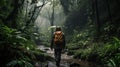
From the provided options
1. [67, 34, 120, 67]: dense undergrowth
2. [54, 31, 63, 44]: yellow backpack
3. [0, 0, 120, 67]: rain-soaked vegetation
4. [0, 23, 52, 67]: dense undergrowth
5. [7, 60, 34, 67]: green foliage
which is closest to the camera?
[7, 60, 34, 67]: green foliage

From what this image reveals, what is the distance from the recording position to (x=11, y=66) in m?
6.86

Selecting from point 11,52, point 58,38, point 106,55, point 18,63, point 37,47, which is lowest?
point 37,47

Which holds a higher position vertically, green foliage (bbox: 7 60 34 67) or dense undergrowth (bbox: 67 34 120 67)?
green foliage (bbox: 7 60 34 67)

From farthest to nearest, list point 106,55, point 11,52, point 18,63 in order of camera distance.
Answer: point 106,55, point 11,52, point 18,63

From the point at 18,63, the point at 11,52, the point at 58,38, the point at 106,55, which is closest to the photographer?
the point at 18,63

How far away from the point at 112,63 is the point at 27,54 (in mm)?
3346

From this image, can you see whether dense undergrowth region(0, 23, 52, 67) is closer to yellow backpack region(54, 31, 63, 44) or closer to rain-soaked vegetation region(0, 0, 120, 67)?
rain-soaked vegetation region(0, 0, 120, 67)

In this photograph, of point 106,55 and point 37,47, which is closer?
point 106,55

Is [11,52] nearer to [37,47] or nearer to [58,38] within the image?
[58,38]

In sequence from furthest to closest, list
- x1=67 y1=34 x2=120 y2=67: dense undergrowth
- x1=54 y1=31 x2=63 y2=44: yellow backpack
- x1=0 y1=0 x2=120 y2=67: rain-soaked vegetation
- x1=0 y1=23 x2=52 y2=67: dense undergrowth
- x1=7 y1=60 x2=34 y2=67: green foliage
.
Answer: x1=54 y1=31 x2=63 y2=44: yellow backpack < x1=67 y1=34 x2=120 y2=67: dense undergrowth < x1=0 y1=0 x2=120 y2=67: rain-soaked vegetation < x1=0 y1=23 x2=52 y2=67: dense undergrowth < x1=7 y1=60 x2=34 y2=67: green foliage

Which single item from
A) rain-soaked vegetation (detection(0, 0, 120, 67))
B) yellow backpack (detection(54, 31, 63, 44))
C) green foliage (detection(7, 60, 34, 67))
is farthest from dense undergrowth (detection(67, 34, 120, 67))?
green foliage (detection(7, 60, 34, 67))

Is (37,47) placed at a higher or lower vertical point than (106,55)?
lower

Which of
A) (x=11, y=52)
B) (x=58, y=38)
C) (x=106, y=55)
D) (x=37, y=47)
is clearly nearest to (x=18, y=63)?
(x=11, y=52)

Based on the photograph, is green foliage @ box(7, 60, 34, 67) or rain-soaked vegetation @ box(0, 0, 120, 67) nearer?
green foliage @ box(7, 60, 34, 67)
